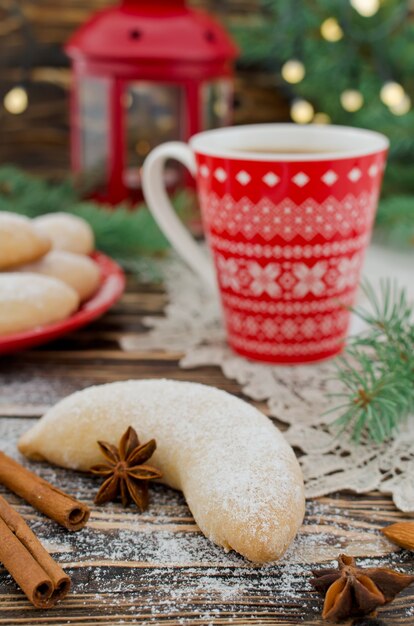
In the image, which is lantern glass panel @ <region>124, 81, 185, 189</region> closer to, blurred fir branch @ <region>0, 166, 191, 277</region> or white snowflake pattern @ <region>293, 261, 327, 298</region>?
blurred fir branch @ <region>0, 166, 191, 277</region>

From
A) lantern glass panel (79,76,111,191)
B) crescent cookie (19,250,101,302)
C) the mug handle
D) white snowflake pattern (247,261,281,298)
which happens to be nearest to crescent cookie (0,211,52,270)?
→ crescent cookie (19,250,101,302)

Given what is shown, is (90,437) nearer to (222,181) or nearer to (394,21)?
(222,181)

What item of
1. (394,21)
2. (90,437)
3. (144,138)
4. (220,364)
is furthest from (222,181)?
(394,21)

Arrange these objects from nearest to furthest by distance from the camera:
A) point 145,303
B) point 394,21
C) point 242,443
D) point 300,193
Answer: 1. point 242,443
2. point 300,193
3. point 145,303
4. point 394,21

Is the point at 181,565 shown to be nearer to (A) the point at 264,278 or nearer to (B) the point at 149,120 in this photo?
(A) the point at 264,278

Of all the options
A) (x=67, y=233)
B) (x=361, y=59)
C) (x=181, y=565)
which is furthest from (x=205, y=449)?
(x=361, y=59)

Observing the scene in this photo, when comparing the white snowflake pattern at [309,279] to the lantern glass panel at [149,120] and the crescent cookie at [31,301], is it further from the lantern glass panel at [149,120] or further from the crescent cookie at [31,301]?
the lantern glass panel at [149,120]
